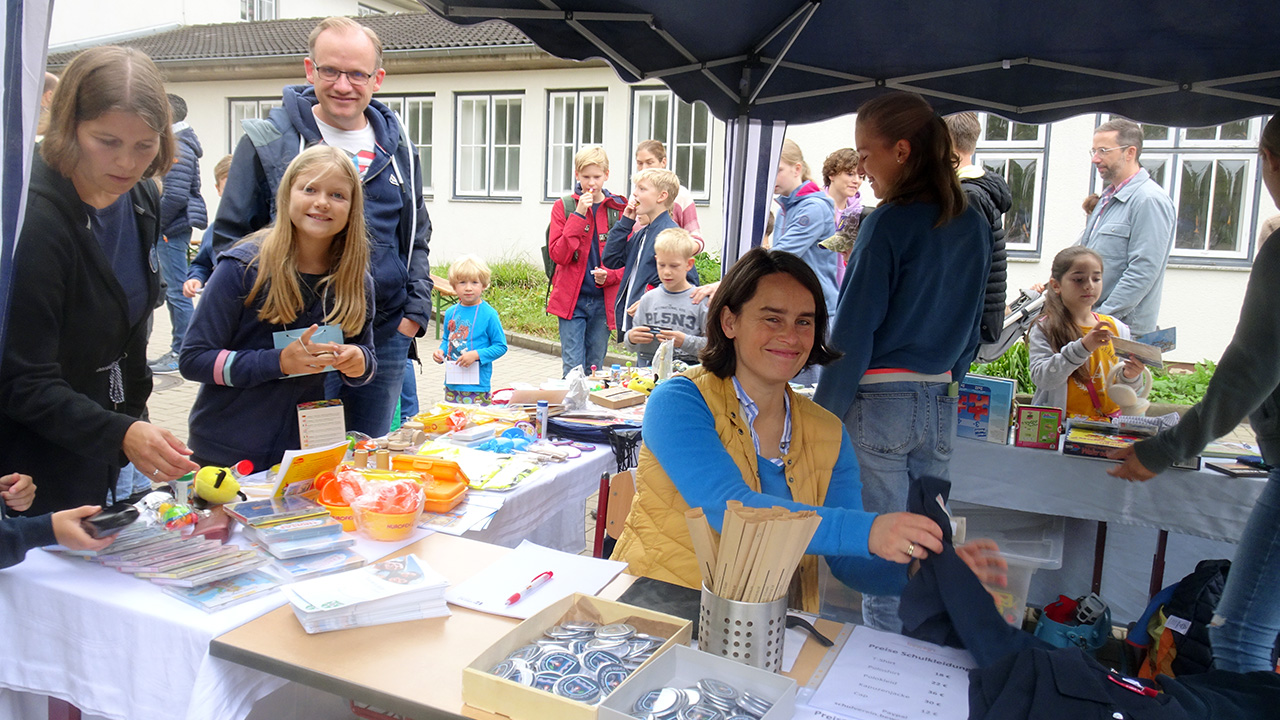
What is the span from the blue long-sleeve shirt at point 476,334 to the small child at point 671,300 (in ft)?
2.86

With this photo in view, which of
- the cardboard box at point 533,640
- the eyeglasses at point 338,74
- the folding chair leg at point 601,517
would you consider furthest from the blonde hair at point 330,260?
the cardboard box at point 533,640

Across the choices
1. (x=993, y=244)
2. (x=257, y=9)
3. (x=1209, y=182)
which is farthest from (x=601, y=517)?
(x=257, y=9)

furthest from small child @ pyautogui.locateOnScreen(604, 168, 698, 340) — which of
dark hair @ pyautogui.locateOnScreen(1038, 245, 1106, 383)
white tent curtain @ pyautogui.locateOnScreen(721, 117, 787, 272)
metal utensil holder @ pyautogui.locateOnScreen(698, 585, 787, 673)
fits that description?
metal utensil holder @ pyautogui.locateOnScreen(698, 585, 787, 673)

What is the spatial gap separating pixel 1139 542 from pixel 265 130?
3.88m

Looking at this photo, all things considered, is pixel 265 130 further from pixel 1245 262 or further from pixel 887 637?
pixel 1245 262

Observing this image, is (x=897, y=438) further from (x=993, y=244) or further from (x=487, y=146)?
(x=487, y=146)

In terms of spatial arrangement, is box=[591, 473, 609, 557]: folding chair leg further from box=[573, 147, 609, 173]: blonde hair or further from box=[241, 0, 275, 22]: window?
box=[241, 0, 275, 22]: window

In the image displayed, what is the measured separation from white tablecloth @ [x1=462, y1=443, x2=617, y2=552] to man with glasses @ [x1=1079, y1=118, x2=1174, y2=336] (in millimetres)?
2952

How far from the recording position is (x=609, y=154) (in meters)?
13.3

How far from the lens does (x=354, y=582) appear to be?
1577mm

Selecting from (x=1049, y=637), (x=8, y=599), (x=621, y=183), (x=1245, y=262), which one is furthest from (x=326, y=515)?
(x=621, y=183)

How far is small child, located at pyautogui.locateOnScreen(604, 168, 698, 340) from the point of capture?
16.8ft

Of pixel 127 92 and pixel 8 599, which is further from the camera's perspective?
pixel 127 92

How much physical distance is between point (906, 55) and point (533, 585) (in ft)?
9.91
